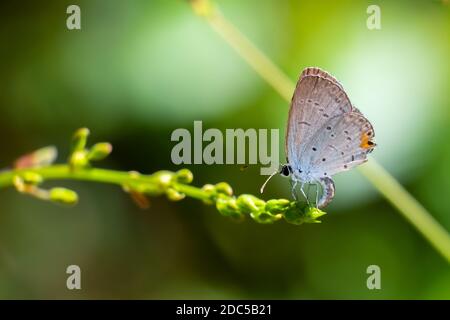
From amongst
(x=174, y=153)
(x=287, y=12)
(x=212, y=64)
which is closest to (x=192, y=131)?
(x=174, y=153)

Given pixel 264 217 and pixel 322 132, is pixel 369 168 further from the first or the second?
pixel 264 217

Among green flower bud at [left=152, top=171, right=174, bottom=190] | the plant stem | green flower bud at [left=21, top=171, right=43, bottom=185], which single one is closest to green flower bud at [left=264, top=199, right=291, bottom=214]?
green flower bud at [left=152, top=171, right=174, bottom=190]

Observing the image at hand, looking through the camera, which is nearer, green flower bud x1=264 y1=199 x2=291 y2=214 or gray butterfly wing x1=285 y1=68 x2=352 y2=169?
green flower bud x1=264 y1=199 x2=291 y2=214

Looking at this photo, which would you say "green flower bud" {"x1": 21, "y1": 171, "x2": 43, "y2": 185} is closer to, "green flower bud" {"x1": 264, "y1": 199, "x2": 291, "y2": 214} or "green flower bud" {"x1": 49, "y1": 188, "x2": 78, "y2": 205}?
"green flower bud" {"x1": 49, "y1": 188, "x2": 78, "y2": 205}

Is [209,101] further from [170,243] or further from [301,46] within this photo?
[170,243]

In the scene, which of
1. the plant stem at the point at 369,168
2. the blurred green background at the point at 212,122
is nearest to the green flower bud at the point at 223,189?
the plant stem at the point at 369,168
